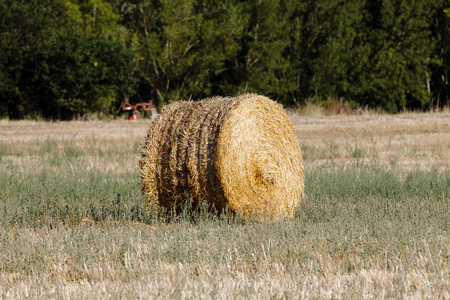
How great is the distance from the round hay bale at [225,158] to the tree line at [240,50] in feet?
80.1

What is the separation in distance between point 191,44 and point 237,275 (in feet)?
103

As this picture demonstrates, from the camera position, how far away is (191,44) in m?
36.3

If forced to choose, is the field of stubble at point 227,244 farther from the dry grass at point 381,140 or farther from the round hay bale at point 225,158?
the dry grass at point 381,140

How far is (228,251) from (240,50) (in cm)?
3104

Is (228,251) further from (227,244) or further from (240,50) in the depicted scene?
(240,50)

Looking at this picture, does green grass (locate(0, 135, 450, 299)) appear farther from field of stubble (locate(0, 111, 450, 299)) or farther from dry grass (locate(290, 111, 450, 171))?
dry grass (locate(290, 111, 450, 171))

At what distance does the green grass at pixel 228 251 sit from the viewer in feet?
17.1

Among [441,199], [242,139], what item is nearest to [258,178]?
[242,139]

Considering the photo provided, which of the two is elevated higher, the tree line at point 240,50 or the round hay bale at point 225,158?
the tree line at point 240,50

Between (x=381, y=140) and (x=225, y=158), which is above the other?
(x=225, y=158)

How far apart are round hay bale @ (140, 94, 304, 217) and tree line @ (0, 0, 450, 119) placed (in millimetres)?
24411

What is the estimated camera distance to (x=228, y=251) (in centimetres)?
618

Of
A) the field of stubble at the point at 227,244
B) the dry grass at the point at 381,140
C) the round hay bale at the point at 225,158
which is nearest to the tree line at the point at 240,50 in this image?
the dry grass at the point at 381,140

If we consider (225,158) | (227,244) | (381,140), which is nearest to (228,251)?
(227,244)
